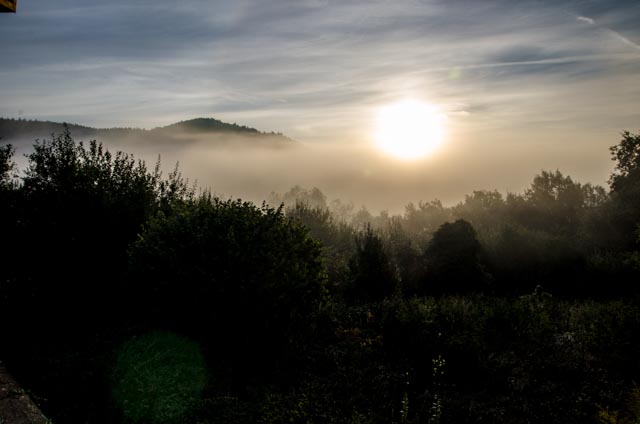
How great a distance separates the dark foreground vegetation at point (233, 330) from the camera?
20.9 feet

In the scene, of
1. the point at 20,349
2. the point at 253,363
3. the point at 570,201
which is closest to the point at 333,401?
the point at 253,363

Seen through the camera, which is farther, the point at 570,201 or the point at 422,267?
the point at 570,201

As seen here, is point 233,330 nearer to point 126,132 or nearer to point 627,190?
point 627,190

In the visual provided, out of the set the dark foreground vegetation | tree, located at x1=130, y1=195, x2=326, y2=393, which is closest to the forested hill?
the dark foreground vegetation

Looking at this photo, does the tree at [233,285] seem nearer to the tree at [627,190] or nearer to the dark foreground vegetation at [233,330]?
the dark foreground vegetation at [233,330]

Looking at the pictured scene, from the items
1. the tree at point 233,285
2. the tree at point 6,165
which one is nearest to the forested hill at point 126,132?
the tree at point 6,165

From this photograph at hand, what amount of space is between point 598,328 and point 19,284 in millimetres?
14818

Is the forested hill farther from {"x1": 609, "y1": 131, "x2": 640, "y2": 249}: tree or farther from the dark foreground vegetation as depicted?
{"x1": 609, "y1": 131, "x2": 640, "y2": 249}: tree

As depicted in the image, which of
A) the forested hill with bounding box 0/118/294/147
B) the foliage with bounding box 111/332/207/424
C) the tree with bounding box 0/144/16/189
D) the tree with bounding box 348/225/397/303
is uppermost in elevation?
the forested hill with bounding box 0/118/294/147

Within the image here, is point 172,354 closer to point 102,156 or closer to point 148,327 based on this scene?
point 148,327

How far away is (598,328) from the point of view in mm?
8703

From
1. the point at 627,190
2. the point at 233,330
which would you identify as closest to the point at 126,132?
the point at 627,190

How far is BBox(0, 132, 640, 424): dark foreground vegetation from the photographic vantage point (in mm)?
6355

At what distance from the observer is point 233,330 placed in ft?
27.0
